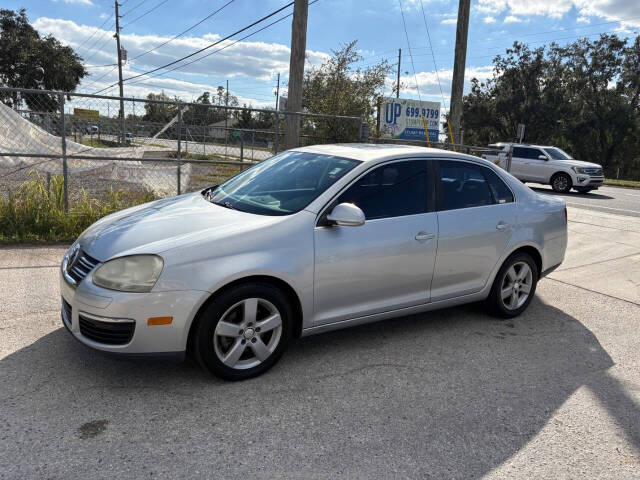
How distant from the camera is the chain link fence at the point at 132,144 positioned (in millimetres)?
7609

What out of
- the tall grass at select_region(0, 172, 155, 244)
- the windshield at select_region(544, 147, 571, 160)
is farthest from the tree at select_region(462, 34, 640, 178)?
the tall grass at select_region(0, 172, 155, 244)

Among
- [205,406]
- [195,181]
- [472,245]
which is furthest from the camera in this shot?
[195,181]

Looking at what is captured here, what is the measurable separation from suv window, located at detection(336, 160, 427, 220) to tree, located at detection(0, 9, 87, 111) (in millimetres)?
41565

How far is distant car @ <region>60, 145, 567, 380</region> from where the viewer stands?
10.7ft

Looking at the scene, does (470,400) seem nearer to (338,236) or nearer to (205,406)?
(338,236)

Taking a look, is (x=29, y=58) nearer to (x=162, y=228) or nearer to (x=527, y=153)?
(x=527, y=153)

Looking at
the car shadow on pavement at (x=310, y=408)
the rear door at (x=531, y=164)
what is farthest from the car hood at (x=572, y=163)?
the car shadow on pavement at (x=310, y=408)

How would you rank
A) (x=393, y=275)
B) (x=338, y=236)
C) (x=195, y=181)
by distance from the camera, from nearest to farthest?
(x=338, y=236), (x=393, y=275), (x=195, y=181)

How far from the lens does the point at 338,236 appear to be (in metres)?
3.79

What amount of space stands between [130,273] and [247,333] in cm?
83

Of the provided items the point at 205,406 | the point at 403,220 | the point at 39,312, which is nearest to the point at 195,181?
the point at 39,312

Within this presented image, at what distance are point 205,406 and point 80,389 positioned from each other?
813 mm

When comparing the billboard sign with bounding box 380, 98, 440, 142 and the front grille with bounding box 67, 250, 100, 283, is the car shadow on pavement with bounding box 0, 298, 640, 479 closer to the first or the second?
the front grille with bounding box 67, 250, 100, 283

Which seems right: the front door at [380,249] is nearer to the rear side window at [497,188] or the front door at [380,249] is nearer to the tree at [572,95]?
the rear side window at [497,188]
